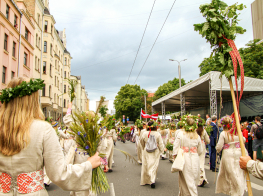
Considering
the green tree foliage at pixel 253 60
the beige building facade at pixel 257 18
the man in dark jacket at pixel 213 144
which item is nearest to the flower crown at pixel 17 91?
the man in dark jacket at pixel 213 144

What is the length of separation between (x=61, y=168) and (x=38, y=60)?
30119 mm

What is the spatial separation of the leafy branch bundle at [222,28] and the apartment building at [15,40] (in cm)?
Result: 1848

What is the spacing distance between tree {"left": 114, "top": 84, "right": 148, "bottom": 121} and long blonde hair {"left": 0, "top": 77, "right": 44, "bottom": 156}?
5990cm

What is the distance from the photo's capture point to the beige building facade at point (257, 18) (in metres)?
48.7

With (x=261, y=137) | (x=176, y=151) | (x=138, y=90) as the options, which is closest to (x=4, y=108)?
(x=176, y=151)

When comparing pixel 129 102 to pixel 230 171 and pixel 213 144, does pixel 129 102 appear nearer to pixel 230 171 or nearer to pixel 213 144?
pixel 213 144

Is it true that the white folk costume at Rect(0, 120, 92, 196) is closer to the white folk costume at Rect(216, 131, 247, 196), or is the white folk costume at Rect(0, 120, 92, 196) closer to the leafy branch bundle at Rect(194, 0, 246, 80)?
the leafy branch bundle at Rect(194, 0, 246, 80)

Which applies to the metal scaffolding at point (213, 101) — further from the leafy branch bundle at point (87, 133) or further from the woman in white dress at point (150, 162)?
the leafy branch bundle at point (87, 133)

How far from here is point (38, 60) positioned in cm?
2941

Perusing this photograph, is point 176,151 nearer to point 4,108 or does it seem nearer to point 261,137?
point 4,108

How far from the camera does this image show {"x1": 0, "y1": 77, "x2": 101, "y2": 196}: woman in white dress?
1.84 m

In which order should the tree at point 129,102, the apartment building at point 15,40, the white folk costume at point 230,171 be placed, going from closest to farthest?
the white folk costume at point 230,171, the apartment building at point 15,40, the tree at point 129,102

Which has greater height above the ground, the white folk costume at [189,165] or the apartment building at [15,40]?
the apartment building at [15,40]

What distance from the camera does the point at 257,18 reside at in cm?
4969
